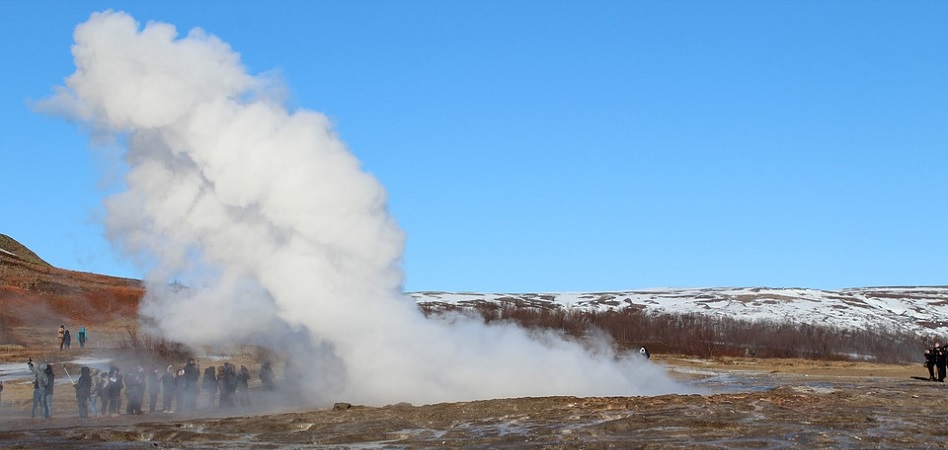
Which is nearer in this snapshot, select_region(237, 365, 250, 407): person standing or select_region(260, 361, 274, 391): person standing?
select_region(237, 365, 250, 407): person standing

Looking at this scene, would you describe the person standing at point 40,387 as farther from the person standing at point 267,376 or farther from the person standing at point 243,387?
the person standing at point 267,376

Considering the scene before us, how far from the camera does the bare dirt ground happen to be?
821 inches

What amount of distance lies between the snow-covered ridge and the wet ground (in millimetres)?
75083

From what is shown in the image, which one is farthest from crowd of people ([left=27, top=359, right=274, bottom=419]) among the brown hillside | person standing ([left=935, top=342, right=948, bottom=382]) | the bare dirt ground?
person standing ([left=935, top=342, right=948, bottom=382])

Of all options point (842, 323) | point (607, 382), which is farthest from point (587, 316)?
point (607, 382)

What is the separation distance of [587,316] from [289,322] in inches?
2453

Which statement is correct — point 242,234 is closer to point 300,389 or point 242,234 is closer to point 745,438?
point 300,389

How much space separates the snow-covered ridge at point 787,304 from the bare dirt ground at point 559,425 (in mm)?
75027

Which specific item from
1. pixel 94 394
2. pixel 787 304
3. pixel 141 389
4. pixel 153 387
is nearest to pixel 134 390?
pixel 141 389

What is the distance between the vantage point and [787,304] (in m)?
121

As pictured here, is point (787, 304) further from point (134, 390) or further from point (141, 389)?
point (134, 390)

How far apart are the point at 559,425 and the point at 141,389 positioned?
578 inches

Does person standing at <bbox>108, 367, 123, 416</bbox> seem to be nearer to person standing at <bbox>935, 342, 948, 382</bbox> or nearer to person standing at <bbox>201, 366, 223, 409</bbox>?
person standing at <bbox>201, 366, 223, 409</bbox>

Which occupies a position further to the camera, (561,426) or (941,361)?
(941,361)
